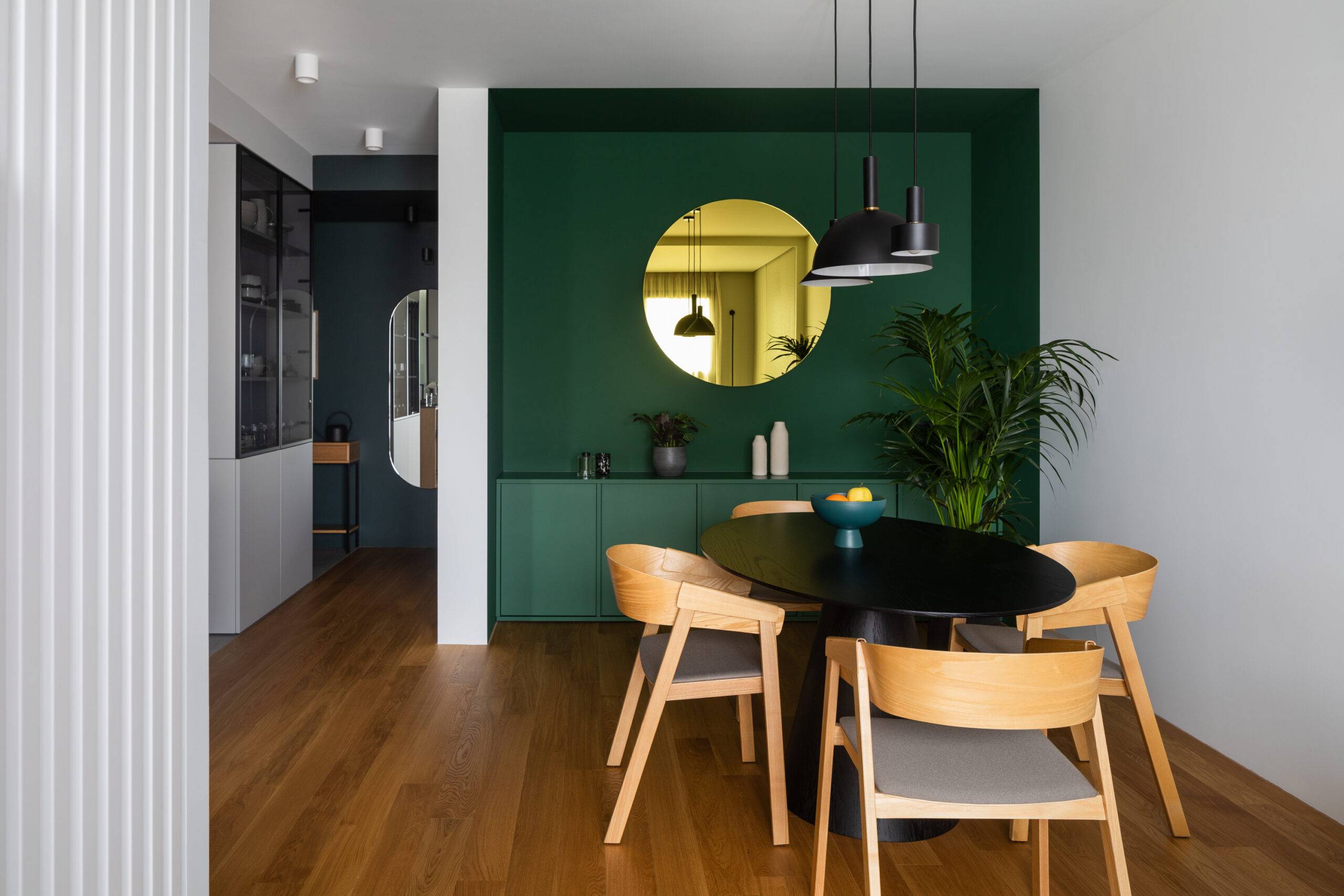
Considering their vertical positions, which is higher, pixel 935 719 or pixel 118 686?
pixel 118 686

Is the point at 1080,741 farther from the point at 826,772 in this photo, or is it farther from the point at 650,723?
the point at 650,723

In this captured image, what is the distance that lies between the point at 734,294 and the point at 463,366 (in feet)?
5.22

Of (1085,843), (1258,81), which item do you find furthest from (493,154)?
(1085,843)

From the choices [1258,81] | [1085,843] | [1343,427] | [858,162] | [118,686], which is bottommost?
[1085,843]

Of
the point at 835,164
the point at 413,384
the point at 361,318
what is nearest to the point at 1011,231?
the point at 835,164

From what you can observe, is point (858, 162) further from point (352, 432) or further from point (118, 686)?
point (118, 686)

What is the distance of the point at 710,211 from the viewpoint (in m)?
4.81

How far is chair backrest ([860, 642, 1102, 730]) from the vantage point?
167cm

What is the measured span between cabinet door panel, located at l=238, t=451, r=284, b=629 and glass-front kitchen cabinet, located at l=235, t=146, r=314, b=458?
11 cm

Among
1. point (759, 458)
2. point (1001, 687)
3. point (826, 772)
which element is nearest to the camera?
point (1001, 687)

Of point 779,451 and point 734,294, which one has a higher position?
point 734,294

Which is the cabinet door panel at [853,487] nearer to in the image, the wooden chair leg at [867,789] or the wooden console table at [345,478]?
the wooden chair leg at [867,789]

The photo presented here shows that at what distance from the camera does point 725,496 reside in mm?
4543

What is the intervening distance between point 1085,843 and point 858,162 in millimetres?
3701
